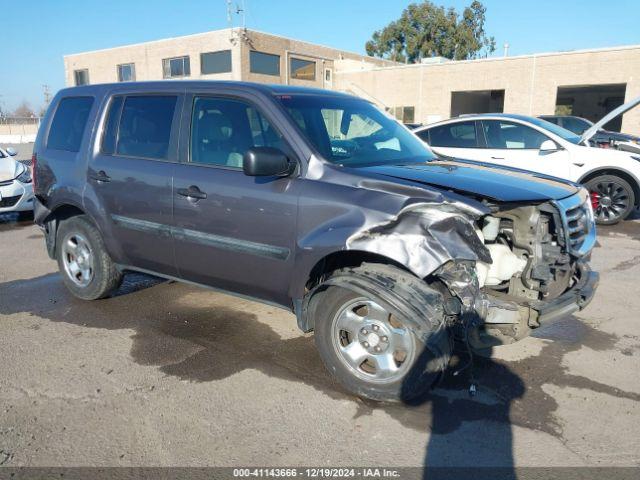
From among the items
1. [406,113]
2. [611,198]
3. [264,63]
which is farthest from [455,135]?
[264,63]

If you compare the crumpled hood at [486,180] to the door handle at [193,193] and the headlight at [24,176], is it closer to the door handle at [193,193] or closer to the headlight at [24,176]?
the door handle at [193,193]

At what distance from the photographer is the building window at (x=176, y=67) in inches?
1355

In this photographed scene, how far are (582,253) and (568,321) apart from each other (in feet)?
4.07

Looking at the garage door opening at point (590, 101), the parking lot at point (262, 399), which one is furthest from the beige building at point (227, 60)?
the parking lot at point (262, 399)

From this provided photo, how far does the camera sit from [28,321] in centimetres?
474

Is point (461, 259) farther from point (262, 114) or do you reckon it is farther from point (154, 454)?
point (154, 454)

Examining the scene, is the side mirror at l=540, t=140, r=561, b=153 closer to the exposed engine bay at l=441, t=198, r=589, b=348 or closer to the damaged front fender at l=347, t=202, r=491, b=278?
the exposed engine bay at l=441, t=198, r=589, b=348

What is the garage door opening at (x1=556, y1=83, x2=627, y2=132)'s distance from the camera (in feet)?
104

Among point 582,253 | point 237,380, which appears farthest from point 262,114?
point 582,253

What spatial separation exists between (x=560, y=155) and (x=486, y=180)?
19.1 feet

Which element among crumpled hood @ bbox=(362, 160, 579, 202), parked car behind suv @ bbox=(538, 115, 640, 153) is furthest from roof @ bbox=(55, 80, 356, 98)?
parked car behind suv @ bbox=(538, 115, 640, 153)

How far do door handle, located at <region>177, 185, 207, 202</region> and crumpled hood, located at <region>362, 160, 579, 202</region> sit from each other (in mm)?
1221

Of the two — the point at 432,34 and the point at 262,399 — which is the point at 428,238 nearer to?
the point at 262,399

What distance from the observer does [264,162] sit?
11.1 feet
